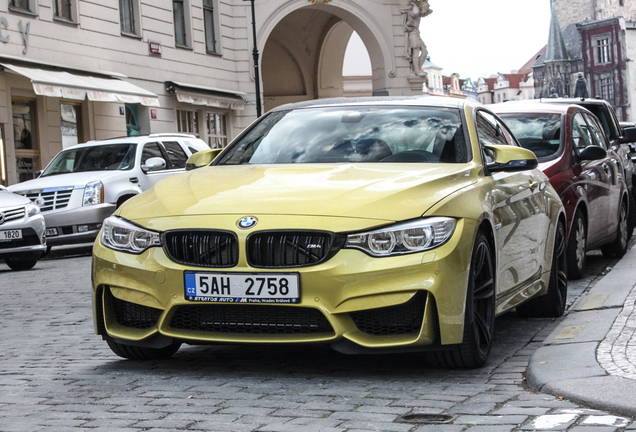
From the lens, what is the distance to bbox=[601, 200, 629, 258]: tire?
36.0 feet

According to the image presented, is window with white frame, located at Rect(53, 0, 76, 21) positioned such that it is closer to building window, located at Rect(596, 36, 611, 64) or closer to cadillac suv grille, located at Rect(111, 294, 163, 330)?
cadillac suv grille, located at Rect(111, 294, 163, 330)

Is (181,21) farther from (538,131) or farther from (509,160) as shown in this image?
(509,160)

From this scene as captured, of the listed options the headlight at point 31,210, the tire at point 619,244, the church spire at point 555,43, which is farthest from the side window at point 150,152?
the church spire at point 555,43

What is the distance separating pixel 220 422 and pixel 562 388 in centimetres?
153

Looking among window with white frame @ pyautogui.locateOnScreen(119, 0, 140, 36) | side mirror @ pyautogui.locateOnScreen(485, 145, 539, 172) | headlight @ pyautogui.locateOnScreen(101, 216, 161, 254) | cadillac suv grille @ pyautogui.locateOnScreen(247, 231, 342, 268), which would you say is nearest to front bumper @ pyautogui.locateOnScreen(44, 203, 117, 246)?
headlight @ pyautogui.locateOnScreen(101, 216, 161, 254)

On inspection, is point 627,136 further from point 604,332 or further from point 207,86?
point 207,86

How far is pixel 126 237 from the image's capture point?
511cm

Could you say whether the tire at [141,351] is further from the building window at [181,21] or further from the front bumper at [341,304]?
the building window at [181,21]

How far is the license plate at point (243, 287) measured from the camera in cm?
466

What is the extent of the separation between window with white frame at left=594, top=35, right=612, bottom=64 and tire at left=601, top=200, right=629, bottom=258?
384 feet

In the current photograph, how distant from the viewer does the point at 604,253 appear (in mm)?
11125

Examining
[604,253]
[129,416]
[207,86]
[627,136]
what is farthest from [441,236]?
[207,86]

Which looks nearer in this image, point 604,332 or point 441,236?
point 441,236

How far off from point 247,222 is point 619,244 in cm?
726
